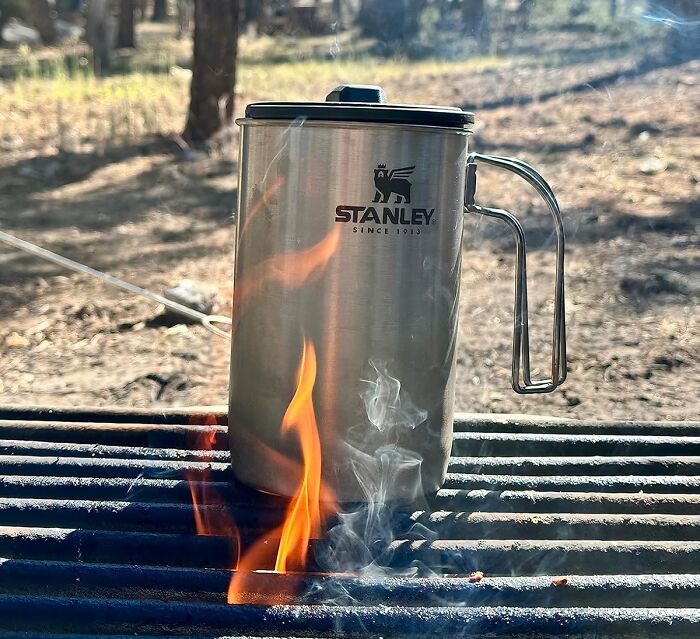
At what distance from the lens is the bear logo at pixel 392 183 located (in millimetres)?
1691

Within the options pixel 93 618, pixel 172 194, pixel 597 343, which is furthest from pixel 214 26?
pixel 93 618

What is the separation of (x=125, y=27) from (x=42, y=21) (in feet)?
8.92

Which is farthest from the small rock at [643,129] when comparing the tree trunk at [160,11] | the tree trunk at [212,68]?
the tree trunk at [160,11]


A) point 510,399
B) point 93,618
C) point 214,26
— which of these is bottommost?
point 510,399

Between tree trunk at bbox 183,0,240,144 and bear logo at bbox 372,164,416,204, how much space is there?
5.74 metres

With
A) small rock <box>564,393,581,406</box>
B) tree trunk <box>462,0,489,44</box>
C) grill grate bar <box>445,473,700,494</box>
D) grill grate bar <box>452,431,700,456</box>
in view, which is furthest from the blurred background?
tree trunk <box>462,0,489,44</box>

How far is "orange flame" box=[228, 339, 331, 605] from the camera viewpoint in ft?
5.73

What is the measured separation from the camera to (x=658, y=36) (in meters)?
11.8

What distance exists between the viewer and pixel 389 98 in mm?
8492

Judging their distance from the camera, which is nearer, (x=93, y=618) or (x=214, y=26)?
(x=93, y=618)

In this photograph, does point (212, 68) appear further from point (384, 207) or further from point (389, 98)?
point (384, 207)

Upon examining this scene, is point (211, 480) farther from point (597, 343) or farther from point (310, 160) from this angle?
point (597, 343)

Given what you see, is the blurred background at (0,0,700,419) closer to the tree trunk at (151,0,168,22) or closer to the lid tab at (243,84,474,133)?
the lid tab at (243,84,474,133)

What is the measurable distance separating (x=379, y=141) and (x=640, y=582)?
3.19 feet
